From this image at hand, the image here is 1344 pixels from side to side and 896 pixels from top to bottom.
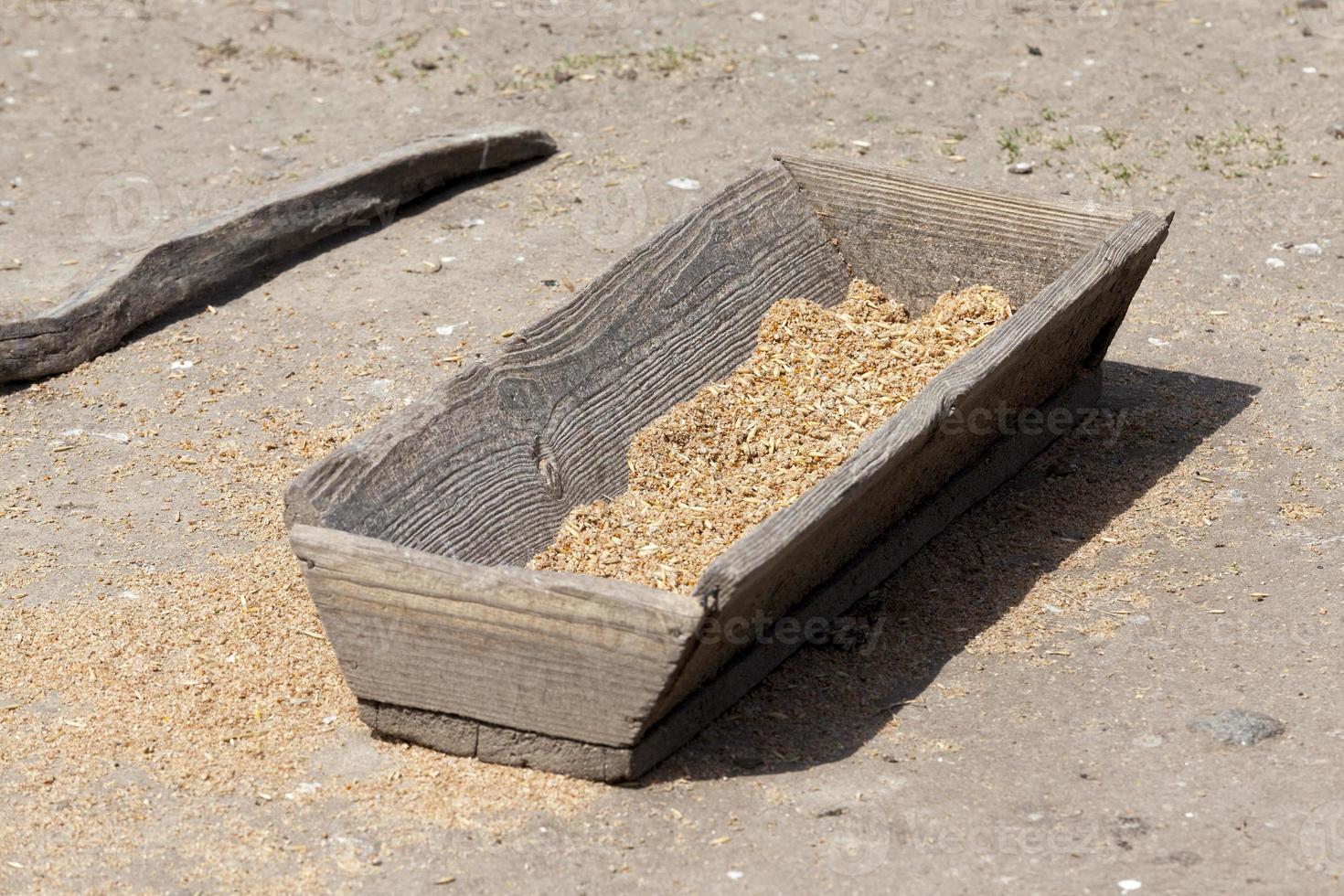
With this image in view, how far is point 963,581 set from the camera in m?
4.76

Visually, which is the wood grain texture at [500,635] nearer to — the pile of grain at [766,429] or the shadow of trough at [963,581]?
the shadow of trough at [963,581]

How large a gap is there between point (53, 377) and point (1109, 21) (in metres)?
5.88

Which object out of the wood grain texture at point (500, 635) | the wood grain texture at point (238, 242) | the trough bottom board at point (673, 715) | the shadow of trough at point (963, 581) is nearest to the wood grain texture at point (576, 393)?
the wood grain texture at point (500, 635)

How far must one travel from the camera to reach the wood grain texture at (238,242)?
6.04 m

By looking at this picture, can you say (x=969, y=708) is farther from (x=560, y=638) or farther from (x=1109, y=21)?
(x=1109, y=21)

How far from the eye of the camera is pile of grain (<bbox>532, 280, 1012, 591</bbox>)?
4488mm

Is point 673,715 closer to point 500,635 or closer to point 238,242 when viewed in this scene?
point 500,635

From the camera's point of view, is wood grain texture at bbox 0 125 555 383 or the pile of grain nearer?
the pile of grain

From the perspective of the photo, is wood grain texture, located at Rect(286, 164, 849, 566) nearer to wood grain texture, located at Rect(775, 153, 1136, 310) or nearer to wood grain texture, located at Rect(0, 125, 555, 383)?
wood grain texture, located at Rect(775, 153, 1136, 310)

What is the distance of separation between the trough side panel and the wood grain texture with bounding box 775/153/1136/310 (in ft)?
0.93

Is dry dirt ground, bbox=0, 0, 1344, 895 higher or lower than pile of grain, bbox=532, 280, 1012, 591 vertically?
lower

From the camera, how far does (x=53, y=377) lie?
607 cm

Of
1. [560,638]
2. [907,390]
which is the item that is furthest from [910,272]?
[560,638]

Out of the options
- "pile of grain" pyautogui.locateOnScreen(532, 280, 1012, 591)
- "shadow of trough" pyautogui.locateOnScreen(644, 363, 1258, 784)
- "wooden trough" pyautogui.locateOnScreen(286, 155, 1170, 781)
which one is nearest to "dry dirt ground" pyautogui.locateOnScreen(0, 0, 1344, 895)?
"shadow of trough" pyautogui.locateOnScreen(644, 363, 1258, 784)
